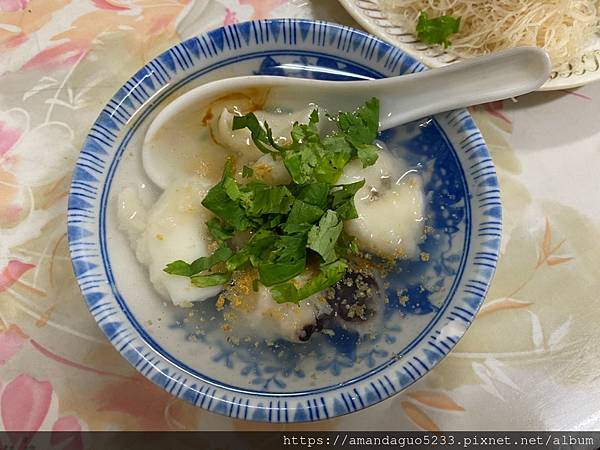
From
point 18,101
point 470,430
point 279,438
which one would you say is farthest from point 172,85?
point 470,430

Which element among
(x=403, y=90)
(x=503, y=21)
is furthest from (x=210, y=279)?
(x=503, y=21)

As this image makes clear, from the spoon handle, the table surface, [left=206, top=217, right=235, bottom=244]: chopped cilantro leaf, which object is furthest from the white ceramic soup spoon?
the table surface

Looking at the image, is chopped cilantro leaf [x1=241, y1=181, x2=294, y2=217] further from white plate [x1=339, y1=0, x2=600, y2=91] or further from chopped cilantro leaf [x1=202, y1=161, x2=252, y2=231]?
white plate [x1=339, y1=0, x2=600, y2=91]

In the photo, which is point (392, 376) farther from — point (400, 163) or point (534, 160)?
point (534, 160)

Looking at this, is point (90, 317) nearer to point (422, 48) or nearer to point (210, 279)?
point (210, 279)

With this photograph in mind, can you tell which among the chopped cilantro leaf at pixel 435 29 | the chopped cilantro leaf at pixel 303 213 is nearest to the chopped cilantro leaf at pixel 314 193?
the chopped cilantro leaf at pixel 303 213

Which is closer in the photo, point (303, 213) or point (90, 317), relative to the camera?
point (303, 213)
